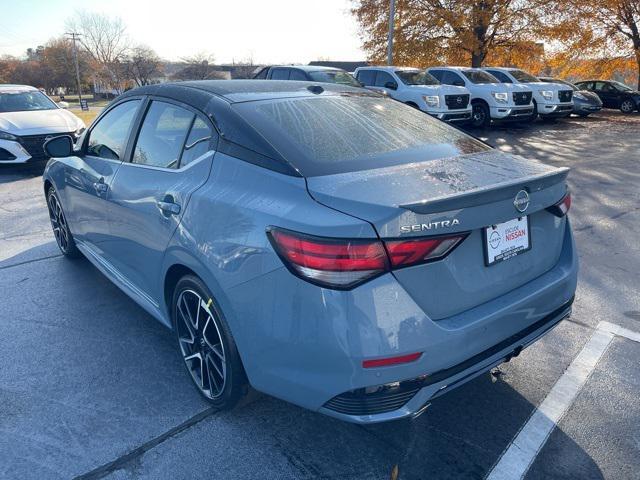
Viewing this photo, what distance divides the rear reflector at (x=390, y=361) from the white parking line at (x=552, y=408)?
0.76m

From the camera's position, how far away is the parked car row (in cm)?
1340

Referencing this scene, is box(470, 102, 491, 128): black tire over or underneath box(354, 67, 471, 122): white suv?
underneath

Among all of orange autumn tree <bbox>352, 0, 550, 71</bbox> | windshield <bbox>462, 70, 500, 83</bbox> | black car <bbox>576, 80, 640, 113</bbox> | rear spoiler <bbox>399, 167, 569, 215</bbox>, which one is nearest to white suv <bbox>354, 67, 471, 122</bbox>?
windshield <bbox>462, 70, 500, 83</bbox>

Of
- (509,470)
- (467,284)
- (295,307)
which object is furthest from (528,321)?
(295,307)

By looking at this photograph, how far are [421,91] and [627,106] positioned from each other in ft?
51.0

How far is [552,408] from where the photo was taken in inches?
105

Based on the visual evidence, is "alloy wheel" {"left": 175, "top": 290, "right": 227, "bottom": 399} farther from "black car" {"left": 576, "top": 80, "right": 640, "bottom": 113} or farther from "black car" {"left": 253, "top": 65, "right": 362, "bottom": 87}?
"black car" {"left": 576, "top": 80, "right": 640, "bottom": 113}

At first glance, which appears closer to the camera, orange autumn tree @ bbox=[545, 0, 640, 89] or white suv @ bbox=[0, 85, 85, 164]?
white suv @ bbox=[0, 85, 85, 164]

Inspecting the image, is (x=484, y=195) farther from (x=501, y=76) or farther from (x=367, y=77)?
(x=501, y=76)

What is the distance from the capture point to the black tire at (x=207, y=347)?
2.40 m

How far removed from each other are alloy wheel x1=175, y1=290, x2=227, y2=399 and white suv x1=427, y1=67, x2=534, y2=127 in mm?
15484

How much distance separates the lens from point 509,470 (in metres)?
2.23

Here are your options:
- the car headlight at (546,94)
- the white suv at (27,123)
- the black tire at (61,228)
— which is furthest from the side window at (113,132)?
the car headlight at (546,94)

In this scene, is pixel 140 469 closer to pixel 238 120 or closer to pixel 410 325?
pixel 410 325
